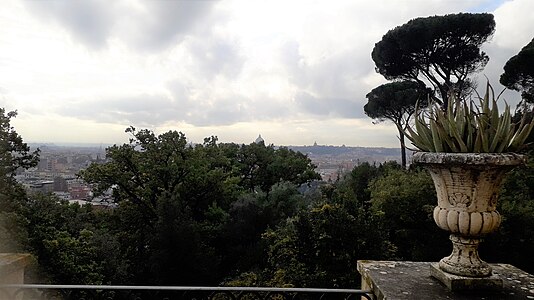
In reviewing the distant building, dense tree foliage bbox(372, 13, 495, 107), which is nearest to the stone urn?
dense tree foliage bbox(372, 13, 495, 107)

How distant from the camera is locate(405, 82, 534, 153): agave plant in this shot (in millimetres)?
1841

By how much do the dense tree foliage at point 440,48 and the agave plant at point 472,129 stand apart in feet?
48.7

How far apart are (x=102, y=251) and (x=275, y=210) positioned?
21.3 ft

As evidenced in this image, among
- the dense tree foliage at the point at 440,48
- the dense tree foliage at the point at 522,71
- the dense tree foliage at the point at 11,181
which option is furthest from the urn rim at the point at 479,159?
the dense tree foliage at the point at 440,48

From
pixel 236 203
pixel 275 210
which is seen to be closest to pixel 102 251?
pixel 236 203

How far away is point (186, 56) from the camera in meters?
12.5

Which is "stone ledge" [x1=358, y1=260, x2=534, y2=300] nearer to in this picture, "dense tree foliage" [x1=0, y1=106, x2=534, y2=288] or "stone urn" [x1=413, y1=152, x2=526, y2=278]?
"stone urn" [x1=413, y1=152, x2=526, y2=278]

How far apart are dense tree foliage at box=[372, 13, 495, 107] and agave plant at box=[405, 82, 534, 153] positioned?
584 inches

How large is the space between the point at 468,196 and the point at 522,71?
14.0 meters

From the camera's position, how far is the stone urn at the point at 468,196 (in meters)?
1.76

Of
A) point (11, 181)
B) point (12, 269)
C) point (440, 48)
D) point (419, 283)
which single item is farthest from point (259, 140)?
point (419, 283)

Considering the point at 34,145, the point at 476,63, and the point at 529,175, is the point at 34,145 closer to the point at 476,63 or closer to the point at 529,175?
the point at 529,175

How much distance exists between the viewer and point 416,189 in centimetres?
1092

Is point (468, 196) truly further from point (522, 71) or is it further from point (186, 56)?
point (522, 71)
